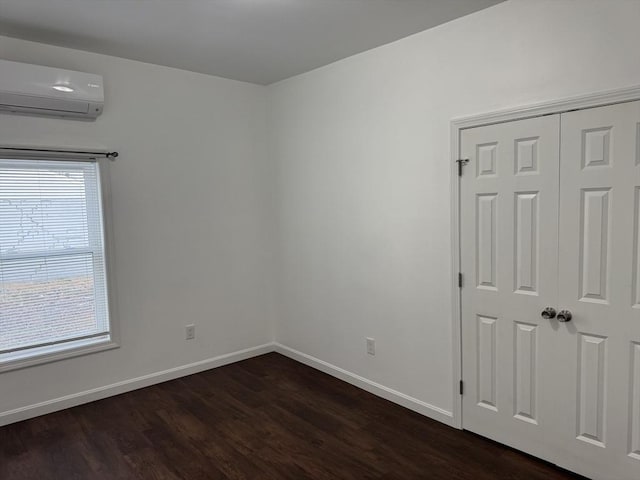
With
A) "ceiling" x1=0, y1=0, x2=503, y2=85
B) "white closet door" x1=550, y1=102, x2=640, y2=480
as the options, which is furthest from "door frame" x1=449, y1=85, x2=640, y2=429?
"ceiling" x1=0, y1=0, x2=503, y2=85

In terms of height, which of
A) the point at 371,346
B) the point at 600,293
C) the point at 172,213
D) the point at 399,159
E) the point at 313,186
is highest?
the point at 399,159

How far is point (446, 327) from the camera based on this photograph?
9.77ft

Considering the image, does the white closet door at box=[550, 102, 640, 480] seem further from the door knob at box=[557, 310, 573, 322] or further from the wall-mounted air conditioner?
the wall-mounted air conditioner

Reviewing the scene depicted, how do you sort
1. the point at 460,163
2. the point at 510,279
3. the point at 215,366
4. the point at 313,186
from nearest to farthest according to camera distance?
the point at 510,279, the point at 460,163, the point at 313,186, the point at 215,366

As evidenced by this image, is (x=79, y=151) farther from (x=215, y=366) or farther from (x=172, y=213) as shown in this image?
(x=215, y=366)

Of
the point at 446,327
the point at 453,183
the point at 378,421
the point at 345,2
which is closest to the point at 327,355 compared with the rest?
the point at 378,421

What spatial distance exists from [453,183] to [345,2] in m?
1.25

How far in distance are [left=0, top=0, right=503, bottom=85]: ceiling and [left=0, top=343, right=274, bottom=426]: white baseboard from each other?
257 cm

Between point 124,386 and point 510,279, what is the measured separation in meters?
3.03

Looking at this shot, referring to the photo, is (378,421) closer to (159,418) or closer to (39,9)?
(159,418)

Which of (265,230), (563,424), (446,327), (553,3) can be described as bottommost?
(563,424)

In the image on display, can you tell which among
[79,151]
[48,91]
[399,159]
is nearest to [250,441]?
[399,159]

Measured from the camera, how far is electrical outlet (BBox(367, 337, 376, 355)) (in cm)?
350

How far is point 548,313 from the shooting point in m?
2.46
